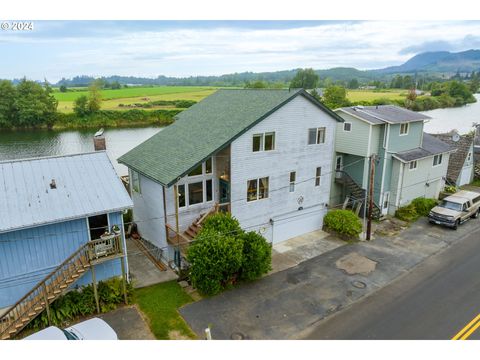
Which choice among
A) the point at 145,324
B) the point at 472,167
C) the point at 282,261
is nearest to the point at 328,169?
the point at 282,261

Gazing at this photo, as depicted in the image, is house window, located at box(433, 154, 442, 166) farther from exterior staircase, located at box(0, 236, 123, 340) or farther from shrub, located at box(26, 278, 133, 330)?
exterior staircase, located at box(0, 236, 123, 340)

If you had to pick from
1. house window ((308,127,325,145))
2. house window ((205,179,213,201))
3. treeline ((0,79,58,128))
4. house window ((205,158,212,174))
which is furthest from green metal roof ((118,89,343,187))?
treeline ((0,79,58,128))

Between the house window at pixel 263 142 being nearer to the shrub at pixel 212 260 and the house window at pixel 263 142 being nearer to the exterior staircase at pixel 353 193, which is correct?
the shrub at pixel 212 260

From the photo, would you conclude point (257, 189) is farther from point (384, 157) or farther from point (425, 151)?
point (425, 151)

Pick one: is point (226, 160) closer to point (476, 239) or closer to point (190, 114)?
point (190, 114)

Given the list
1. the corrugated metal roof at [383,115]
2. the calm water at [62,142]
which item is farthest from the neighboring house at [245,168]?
the calm water at [62,142]

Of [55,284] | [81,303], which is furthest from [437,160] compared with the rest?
[55,284]
